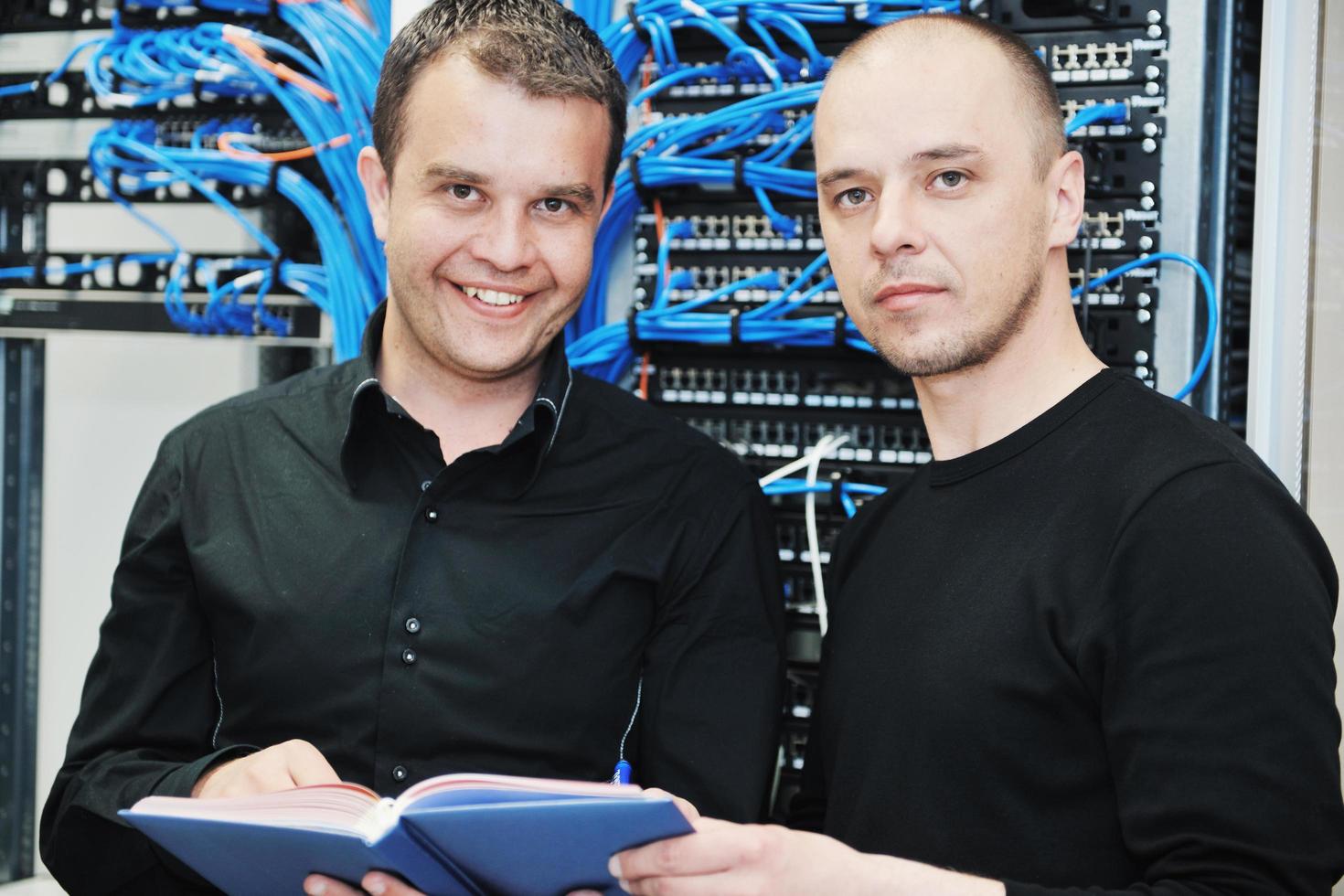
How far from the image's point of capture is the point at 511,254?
164 cm

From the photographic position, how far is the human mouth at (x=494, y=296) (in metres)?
1.69

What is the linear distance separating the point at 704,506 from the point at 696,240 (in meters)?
0.50

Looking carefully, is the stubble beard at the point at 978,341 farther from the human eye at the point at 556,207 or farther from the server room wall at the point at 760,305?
the human eye at the point at 556,207

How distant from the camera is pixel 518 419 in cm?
177

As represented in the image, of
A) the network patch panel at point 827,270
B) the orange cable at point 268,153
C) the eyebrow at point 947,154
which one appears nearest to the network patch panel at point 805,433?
the network patch panel at point 827,270

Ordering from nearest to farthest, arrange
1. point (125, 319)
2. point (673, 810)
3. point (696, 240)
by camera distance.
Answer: point (673, 810), point (696, 240), point (125, 319)

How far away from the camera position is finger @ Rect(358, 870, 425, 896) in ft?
3.89

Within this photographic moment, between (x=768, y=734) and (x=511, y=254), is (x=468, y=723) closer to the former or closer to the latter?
(x=768, y=734)

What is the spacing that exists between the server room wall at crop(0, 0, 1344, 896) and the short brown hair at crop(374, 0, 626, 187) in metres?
0.29

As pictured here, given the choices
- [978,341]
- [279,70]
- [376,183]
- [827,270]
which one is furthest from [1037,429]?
[279,70]

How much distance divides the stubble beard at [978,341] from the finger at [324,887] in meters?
0.85

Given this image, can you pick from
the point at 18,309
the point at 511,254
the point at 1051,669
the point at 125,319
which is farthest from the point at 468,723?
the point at 18,309

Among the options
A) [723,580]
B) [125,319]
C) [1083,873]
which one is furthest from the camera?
[125,319]

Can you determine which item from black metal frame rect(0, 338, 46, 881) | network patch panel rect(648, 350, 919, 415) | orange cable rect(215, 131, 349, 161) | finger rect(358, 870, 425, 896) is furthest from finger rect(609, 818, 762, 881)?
black metal frame rect(0, 338, 46, 881)
